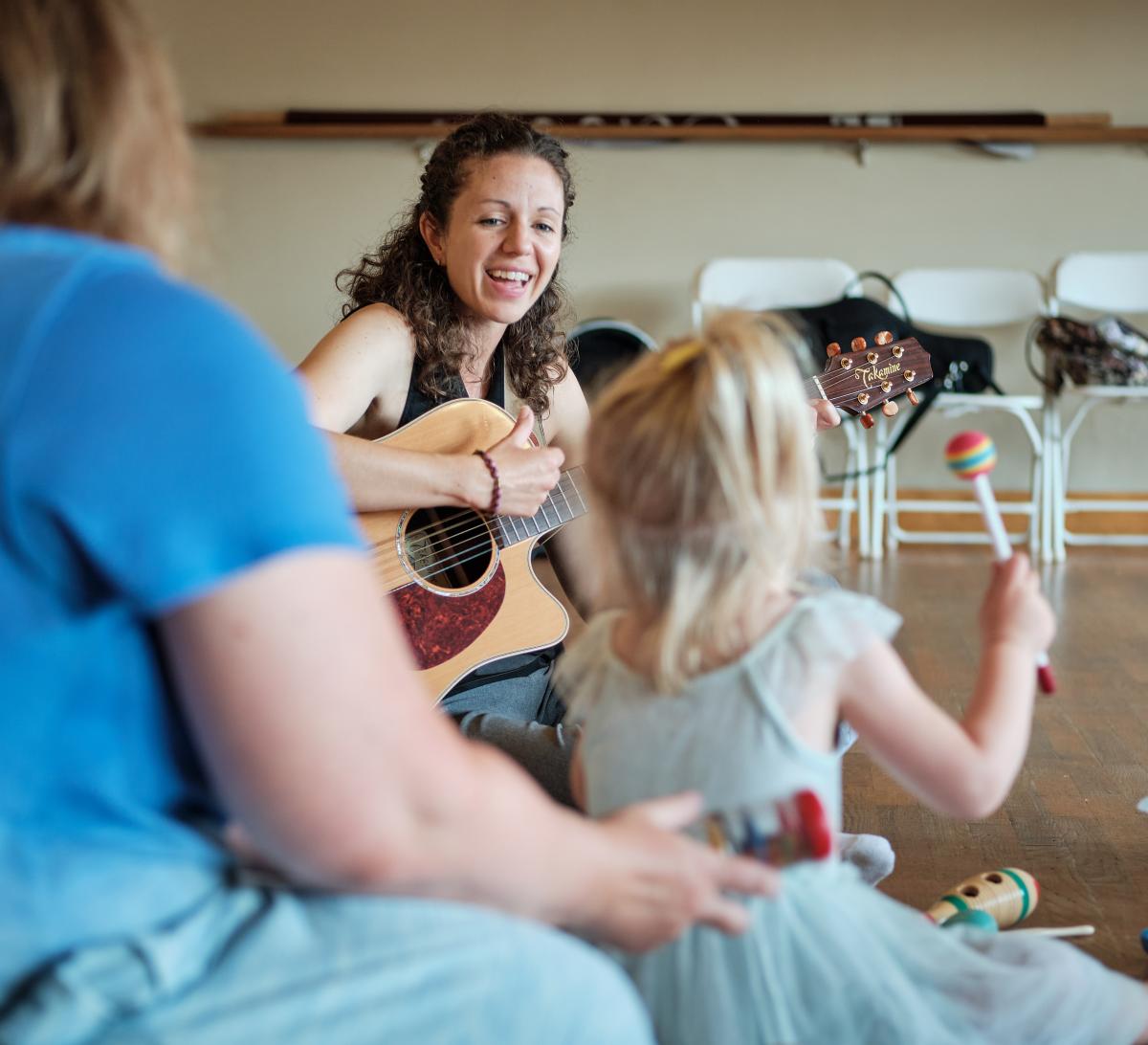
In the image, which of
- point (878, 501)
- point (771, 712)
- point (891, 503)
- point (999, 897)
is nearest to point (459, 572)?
point (999, 897)

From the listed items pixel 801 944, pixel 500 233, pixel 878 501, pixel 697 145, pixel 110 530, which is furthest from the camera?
pixel 697 145

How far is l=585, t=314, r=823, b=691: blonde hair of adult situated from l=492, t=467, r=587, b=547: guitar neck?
828 mm

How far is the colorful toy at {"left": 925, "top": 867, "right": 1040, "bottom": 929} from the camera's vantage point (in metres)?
1.70

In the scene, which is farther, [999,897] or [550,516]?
[550,516]

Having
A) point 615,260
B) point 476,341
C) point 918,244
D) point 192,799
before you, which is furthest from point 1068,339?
point 192,799

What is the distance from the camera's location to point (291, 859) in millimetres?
700

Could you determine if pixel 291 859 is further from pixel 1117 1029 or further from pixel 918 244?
pixel 918 244

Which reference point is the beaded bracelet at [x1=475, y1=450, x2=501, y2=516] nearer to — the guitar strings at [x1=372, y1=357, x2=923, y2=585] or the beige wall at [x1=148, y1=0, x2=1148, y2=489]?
the guitar strings at [x1=372, y1=357, x2=923, y2=585]

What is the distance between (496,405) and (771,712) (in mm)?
1063

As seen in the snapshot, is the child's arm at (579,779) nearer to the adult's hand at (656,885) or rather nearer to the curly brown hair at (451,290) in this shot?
the adult's hand at (656,885)

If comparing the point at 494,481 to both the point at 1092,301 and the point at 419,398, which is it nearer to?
the point at 419,398

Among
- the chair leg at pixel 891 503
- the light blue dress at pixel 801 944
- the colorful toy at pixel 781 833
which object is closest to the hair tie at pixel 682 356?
the light blue dress at pixel 801 944

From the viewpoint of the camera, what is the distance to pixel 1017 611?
1129 mm

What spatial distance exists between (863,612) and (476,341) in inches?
43.5
